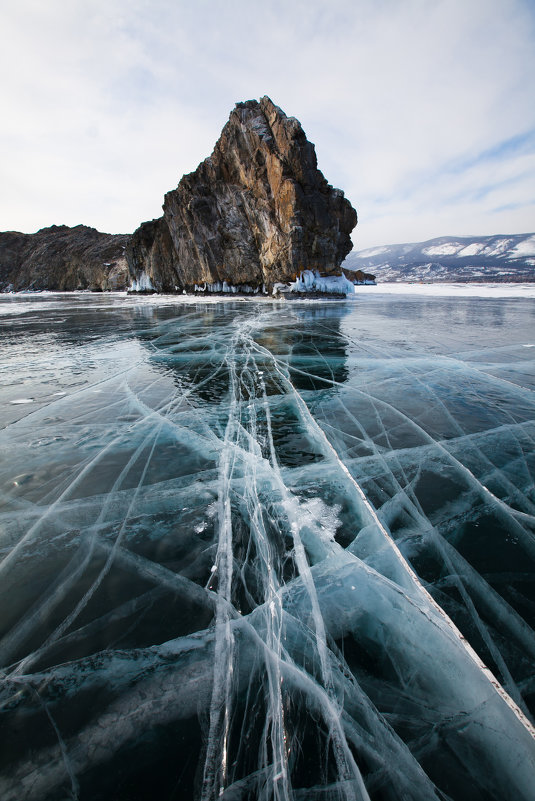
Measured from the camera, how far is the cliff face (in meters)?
27.8

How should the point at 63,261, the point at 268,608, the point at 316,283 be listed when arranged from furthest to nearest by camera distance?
the point at 63,261 → the point at 316,283 → the point at 268,608

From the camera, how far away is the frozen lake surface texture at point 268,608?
3.75 feet

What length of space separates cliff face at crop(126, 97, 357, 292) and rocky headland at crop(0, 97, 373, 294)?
88 millimetres

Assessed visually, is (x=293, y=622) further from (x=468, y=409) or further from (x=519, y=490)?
(x=468, y=409)

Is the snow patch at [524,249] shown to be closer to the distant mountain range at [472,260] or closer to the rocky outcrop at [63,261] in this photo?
the distant mountain range at [472,260]

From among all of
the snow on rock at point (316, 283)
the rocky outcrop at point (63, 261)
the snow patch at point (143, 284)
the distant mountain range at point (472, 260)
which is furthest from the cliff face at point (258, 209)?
the distant mountain range at point (472, 260)

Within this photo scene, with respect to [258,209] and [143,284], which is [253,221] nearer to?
[258,209]

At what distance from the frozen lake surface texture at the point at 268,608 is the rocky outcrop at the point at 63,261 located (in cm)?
7803

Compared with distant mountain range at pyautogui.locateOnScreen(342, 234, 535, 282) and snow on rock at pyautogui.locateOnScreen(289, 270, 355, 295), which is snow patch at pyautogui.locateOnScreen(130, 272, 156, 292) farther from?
distant mountain range at pyautogui.locateOnScreen(342, 234, 535, 282)

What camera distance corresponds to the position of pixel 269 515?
2395mm

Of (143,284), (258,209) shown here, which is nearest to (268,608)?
(258,209)

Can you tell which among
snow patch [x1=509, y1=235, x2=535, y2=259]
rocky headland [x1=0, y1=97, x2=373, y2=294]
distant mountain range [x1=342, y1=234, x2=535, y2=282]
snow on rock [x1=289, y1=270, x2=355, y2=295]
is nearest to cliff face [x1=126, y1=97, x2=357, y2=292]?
rocky headland [x1=0, y1=97, x2=373, y2=294]

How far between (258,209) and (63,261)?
78419mm

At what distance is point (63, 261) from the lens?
3317 inches
